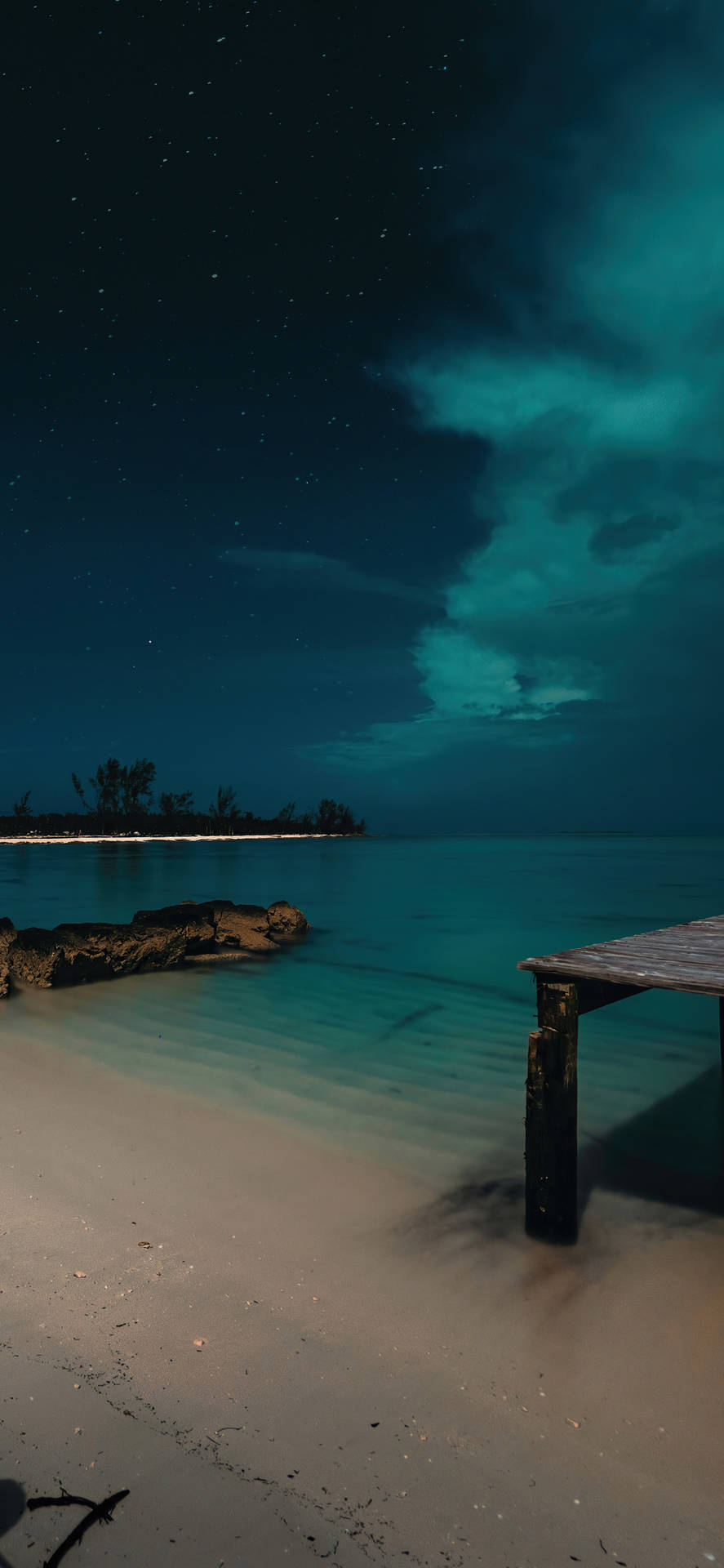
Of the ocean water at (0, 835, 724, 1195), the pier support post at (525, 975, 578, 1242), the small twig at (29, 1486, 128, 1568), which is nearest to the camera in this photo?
the small twig at (29, 1486, 128, 1568)

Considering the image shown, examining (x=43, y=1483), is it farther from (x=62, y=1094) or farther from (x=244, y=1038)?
(x=244, y=1038)

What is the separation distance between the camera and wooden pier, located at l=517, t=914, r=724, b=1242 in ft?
11.9

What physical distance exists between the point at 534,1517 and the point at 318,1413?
0.77m

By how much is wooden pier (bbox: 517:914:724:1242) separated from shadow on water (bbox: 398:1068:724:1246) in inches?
10.0

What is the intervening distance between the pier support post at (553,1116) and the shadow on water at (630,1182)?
0.83 ft

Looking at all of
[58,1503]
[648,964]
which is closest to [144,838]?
[648,964]

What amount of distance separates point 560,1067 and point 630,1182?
5.09ft

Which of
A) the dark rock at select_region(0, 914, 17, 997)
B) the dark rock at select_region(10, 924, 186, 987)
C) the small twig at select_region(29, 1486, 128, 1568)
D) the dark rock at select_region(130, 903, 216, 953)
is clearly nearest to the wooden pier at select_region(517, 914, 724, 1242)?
the small twig at select_region(29, 1486, 128, 1568)

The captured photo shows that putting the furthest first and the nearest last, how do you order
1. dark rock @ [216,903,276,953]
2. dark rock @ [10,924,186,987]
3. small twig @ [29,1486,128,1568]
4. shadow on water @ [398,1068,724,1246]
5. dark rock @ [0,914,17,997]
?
dark rock @ [216,903,276,953]
dark rock @ [10,924,186,987]
dark rock @ [0,914,17,997]
shadow on water @ [398,1068,724,1246]
small twig @ [29,1486,128,1568]

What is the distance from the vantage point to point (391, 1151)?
16.2 feet

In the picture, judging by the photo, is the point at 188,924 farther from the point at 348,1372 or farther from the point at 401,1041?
the point at 348,1372

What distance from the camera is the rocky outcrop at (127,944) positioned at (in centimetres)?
996

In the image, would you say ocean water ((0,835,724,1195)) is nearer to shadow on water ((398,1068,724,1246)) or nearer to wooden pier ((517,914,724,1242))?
shadow on water ((398,1068,724,1246))

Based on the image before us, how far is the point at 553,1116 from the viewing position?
363 centimetres
